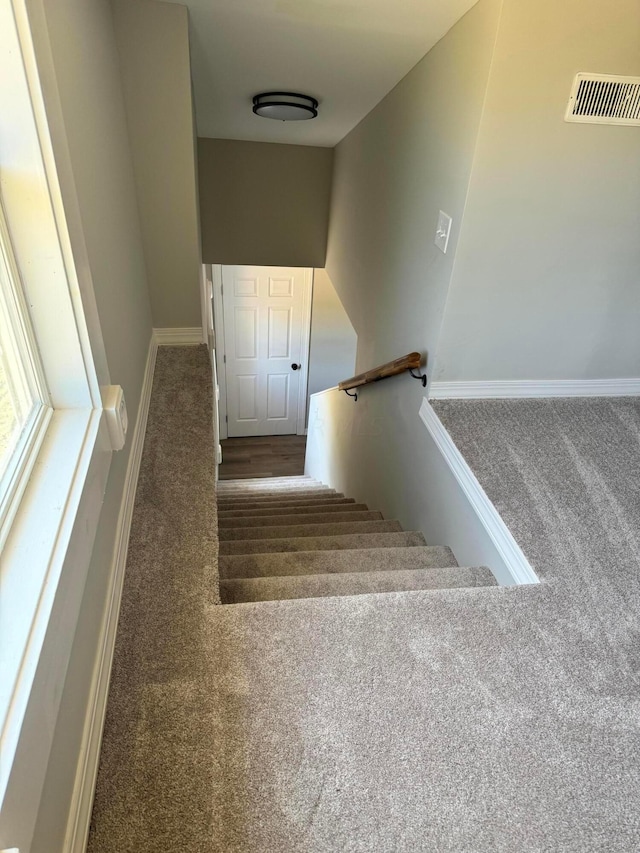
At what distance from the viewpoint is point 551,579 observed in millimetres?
1571

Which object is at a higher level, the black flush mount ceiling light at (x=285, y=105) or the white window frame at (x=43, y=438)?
the black flush mount ceiling light at (x=285, y=105)

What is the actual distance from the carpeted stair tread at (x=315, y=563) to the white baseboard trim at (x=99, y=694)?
454 mm

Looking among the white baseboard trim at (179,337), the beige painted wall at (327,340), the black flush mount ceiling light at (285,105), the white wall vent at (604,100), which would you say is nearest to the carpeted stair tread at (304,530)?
the white baseboard trim at (179,337)

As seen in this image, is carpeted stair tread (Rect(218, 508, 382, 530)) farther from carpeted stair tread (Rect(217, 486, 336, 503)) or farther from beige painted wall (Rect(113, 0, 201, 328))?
beige painted wall (Rect(113, 0, 201, 328))

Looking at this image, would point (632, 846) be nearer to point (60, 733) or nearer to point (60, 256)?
point (60, 733)

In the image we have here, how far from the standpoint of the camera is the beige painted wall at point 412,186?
1.86m

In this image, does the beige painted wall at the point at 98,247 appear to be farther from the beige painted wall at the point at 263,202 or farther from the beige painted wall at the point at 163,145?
the beige painted wall at the point at 263,202

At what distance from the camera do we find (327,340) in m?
6.29

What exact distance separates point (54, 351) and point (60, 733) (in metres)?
0.73

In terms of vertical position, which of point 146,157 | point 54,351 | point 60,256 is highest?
point 146,157

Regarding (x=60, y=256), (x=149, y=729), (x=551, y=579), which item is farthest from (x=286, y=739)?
(x=60, y=256)

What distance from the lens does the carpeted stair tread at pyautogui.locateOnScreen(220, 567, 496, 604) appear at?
159 centimetres

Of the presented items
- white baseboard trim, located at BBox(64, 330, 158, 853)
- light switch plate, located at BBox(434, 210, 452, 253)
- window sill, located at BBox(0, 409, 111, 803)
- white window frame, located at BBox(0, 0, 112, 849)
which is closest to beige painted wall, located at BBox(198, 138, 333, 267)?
light switch plate, located at BBox(434, 210, 452, 253)

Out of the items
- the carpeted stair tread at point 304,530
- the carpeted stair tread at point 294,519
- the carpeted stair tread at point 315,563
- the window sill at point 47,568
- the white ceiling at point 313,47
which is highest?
the white ceiling at point 313,47
